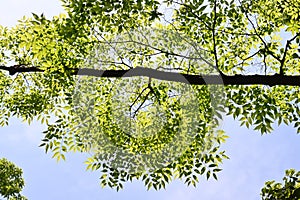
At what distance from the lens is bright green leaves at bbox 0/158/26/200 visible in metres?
17.7

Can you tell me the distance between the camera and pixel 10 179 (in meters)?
18.1

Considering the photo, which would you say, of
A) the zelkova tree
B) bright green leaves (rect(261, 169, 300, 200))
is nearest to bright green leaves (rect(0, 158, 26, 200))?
the zelkova tree

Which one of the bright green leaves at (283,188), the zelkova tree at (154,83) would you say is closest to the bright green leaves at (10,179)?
the zelkova tree at (154,83)

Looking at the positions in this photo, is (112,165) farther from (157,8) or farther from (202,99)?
(157,8)

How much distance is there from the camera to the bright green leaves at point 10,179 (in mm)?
17656

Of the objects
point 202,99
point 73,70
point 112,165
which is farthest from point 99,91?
point 202,99

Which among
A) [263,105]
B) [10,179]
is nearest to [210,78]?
[263,105]

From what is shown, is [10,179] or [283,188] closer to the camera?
[283,188]

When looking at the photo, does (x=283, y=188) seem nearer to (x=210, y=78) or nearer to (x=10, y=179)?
(x=210, y=78)

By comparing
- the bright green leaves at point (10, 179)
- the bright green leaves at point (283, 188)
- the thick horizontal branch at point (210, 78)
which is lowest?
the bright green leaves at point (10, 179)

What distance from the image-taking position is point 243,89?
9547 mm

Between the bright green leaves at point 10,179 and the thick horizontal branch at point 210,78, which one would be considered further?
the bright green leaves at point 10,179

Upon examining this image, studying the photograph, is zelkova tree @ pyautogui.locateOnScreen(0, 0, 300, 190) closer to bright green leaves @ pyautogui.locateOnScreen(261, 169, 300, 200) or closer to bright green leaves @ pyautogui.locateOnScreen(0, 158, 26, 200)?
bright green leaves @ pyautogui.locateOnScreen(261, 169, 300, 200)

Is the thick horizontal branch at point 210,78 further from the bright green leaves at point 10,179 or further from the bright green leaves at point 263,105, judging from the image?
the bright green leaves at point 10,179
